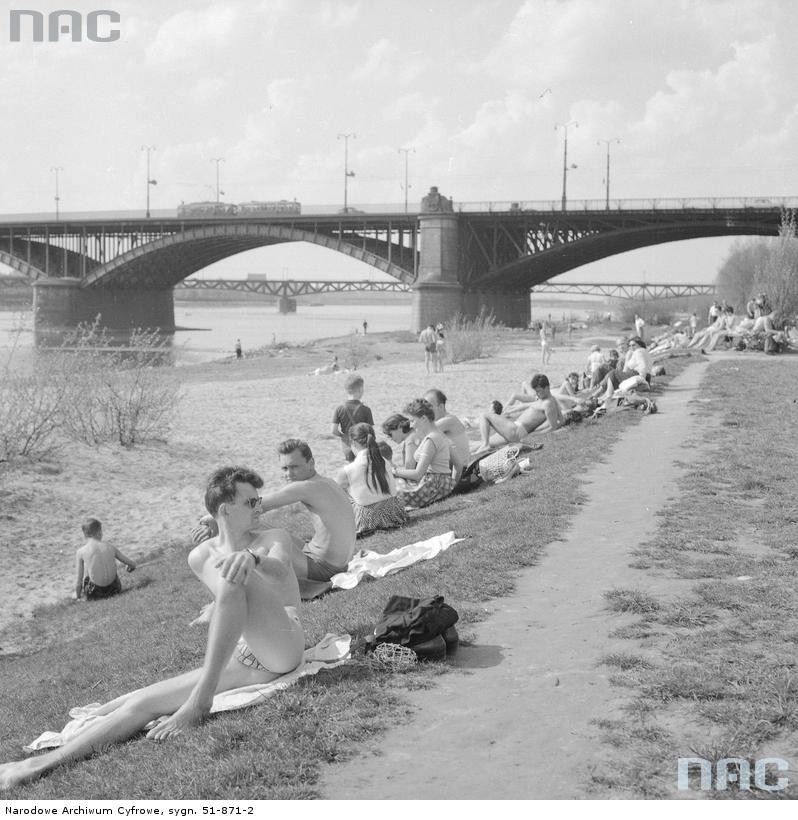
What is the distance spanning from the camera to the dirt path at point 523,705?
3.81 m

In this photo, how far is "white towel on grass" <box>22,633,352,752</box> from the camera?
4625mm

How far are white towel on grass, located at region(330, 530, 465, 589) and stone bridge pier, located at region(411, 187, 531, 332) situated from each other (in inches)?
2102

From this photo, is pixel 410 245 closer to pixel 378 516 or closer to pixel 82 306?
pixel 82 306

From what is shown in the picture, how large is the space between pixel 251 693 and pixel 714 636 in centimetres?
229

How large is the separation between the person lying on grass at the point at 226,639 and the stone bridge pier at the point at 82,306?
66.6 meters

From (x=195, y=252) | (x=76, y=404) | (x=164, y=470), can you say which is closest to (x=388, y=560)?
(x=164, y=470)

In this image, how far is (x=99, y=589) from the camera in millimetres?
9344

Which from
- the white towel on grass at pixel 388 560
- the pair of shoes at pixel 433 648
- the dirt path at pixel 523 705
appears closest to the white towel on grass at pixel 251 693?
the pair of shoes at pixel 433 648

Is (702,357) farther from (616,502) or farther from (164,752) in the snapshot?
(164,752)

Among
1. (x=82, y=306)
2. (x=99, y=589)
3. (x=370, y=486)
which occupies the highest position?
(x=82, y=306)

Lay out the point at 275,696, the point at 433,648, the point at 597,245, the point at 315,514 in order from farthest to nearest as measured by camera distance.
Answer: the point at 597,245, the point at 315,514, the point at 433,648, the point at 275,696

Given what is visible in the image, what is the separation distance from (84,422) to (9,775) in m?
12.6

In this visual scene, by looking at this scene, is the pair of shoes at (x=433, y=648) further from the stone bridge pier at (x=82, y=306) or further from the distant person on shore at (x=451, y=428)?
the stone bridge pier at (x=82, y=306)

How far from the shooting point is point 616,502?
9070mm
